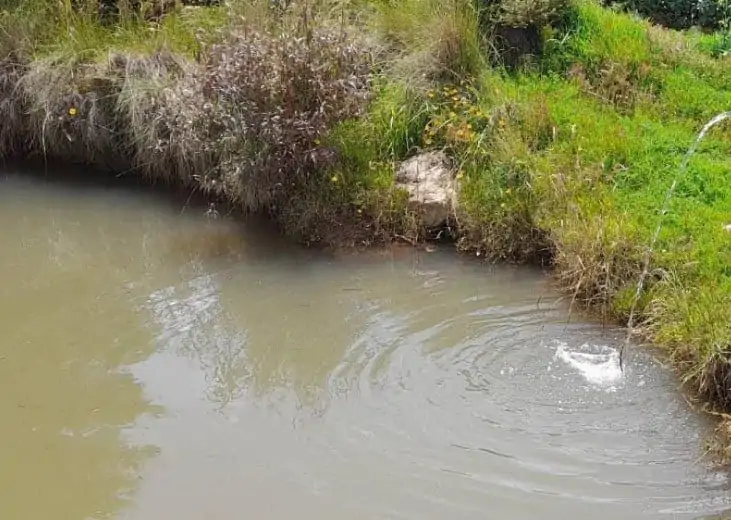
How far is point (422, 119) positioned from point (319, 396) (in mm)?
2667

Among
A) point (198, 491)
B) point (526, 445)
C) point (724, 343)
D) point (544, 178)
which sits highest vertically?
point (544, 178)

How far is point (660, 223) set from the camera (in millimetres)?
5441

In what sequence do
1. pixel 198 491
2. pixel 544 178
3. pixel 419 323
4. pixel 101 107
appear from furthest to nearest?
pixel 101 107 < pixel 544 178 < pixel 419 323 < pixel 198 491

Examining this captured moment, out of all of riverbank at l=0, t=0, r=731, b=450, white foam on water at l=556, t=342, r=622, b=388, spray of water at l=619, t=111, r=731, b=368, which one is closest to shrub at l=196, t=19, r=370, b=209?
riverbank at l=0, t=0, r=731, b=450

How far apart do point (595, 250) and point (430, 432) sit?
1.74 metres

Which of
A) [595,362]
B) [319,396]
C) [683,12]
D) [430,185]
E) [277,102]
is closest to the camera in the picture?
[319,396]

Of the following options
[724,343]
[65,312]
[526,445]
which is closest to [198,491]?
[526,445]

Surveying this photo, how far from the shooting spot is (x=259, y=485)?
3988 mm

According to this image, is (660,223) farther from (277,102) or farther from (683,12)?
(683,12)

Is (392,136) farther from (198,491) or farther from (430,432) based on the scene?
(198,491)

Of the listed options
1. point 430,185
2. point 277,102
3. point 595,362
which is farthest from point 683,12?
point 595,362

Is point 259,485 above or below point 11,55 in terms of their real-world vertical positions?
below

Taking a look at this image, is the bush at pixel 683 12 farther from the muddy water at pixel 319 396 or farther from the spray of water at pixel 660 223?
the muddy water at pixel 319 396

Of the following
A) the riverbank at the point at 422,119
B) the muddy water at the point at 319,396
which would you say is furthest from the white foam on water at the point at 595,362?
the riverbank at the point at 422,119
